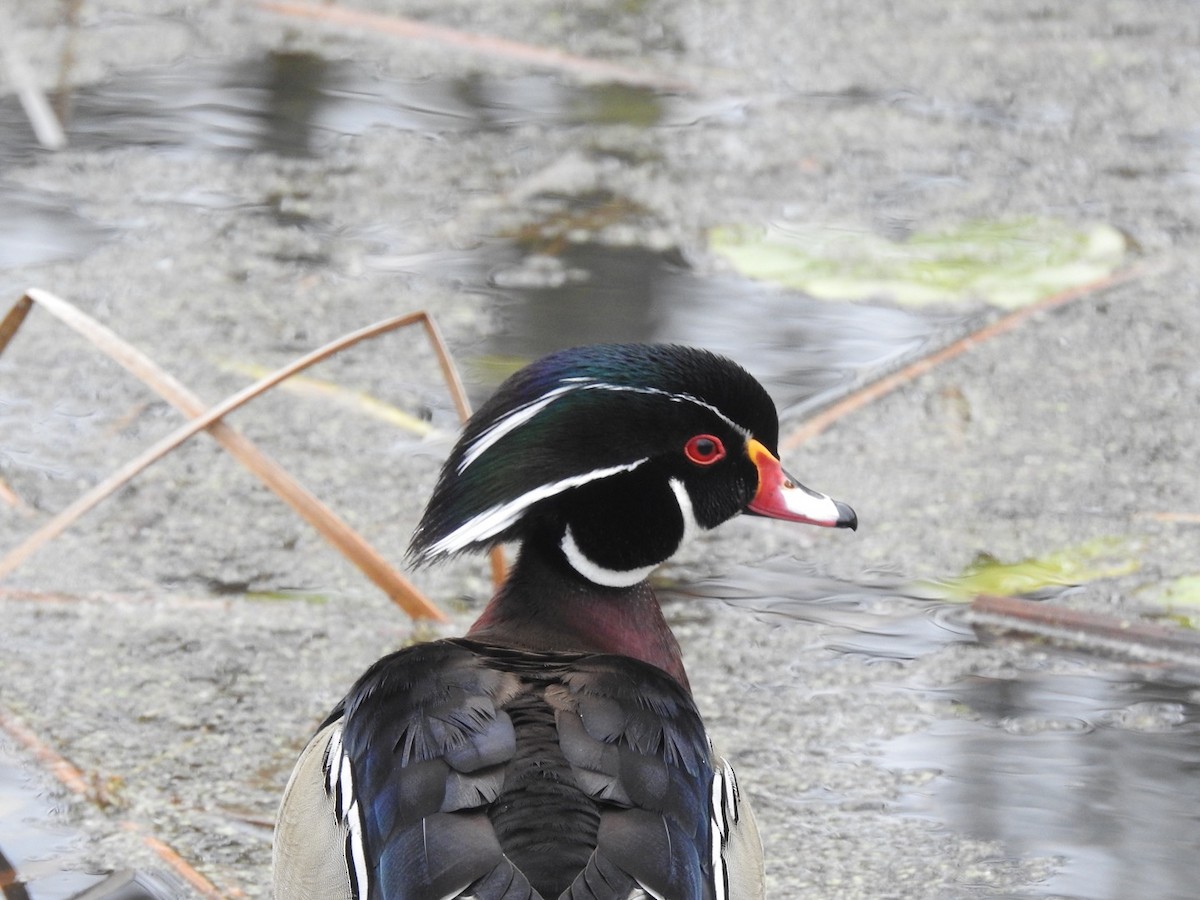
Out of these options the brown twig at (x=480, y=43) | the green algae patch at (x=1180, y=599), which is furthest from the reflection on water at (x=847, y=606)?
the brown twig at (x=480, y=43)

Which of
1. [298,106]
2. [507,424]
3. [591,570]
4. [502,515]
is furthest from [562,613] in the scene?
[298,106]

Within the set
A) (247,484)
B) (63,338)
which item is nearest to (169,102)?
(63,338)

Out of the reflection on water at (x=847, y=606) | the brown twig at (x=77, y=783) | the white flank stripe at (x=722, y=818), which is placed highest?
the white flank stripe at (x=722, y=818)

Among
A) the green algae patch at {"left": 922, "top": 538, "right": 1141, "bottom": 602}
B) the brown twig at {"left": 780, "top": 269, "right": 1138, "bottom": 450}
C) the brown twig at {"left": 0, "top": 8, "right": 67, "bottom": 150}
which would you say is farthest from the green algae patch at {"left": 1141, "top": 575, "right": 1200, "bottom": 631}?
the brown twig at {"left": 0, "top": 8, "right": 67, "bottom": 150}

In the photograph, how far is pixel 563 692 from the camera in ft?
7.48

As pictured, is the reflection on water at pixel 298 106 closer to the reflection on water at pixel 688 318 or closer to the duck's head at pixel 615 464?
the reflection on water at pixel 688 318

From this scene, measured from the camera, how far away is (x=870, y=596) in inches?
143

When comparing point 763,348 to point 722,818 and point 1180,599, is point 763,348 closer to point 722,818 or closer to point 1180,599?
point 1180,599

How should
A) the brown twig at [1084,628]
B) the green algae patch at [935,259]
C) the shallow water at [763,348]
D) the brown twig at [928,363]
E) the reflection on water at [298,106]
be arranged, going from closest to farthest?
1. the shallow water at [763,348]
2. the brown twig at [1084,628]
3. the brown twig at [928,363]
4. the green algae patch at [935,259]
5. the reflection on water at [298,106]

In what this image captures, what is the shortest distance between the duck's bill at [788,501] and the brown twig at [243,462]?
0.85 metres

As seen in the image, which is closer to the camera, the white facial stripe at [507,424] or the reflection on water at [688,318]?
the white facial stripe at [507,424]

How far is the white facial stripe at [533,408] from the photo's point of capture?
8.71 feet

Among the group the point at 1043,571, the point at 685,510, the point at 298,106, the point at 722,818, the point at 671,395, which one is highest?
the point at 671,395

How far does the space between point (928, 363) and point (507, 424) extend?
1997mm
